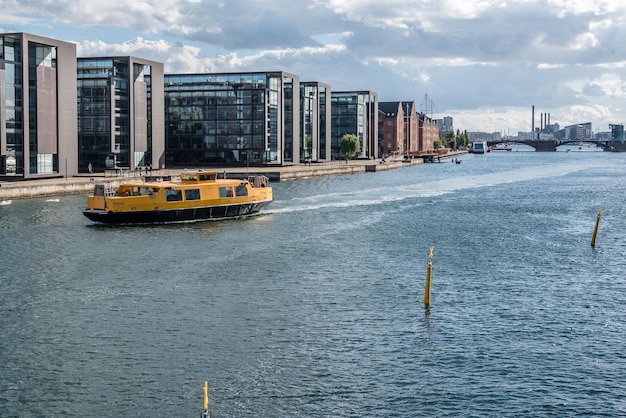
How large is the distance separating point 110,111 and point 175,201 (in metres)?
58.0

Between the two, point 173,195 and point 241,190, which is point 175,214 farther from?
point 241,190

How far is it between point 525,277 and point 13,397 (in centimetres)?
2817

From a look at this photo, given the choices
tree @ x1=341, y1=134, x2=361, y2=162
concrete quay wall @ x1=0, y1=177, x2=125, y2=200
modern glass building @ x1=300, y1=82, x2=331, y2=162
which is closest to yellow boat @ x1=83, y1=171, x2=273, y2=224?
concrete quay wall @ x1=0, y1=177, x2=125, y2=200

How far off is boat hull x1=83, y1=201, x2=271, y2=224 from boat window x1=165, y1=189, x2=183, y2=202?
91 centimetres

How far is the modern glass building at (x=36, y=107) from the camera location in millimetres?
94188

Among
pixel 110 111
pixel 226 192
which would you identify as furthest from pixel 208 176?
pixel 110 111

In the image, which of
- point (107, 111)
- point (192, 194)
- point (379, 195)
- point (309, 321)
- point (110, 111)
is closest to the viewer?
point (309, 321)

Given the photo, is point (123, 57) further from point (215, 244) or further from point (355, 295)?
point (355, 295)

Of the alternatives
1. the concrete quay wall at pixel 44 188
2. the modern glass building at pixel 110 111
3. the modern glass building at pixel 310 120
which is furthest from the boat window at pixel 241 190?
the modern glass building at pixel 310 120

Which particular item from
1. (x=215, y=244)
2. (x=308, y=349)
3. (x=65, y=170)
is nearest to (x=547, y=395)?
(x=308, y=349)

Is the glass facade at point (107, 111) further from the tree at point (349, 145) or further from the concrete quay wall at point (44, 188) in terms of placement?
the tree at point (349, 145)

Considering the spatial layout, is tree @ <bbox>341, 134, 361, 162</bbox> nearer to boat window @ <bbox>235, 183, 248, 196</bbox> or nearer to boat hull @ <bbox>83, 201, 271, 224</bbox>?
boat hull @ <bbox>83, 201, 271, 224</bbox>

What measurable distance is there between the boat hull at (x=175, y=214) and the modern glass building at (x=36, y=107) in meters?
33.6

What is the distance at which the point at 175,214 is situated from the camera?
68625 millimetres
